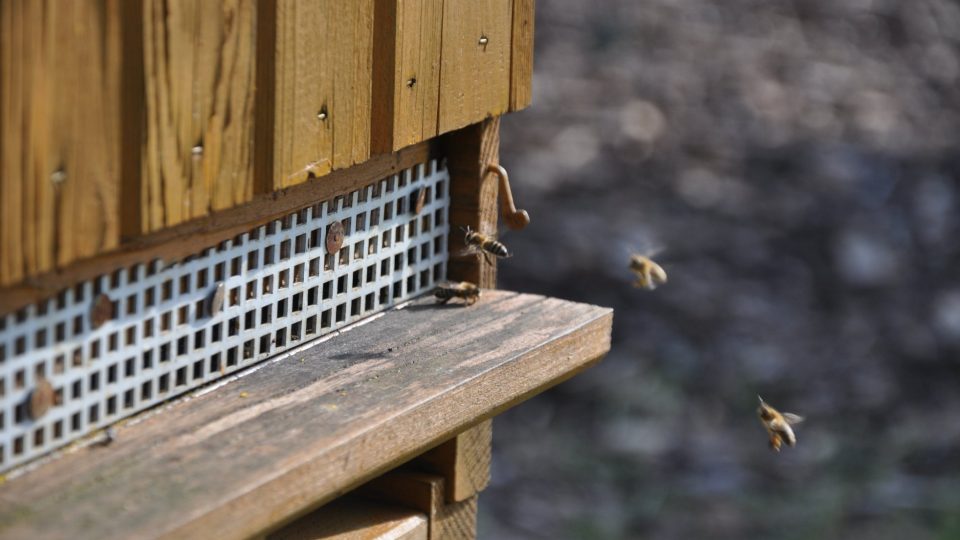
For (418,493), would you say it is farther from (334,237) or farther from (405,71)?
(405,71)

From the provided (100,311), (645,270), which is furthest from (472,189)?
(100,311)

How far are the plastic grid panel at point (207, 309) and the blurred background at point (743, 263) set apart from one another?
452cm

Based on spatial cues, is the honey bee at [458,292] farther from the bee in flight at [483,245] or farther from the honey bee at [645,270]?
the honey bee at [645,270]

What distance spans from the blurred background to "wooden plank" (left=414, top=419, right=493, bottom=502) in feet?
13.5

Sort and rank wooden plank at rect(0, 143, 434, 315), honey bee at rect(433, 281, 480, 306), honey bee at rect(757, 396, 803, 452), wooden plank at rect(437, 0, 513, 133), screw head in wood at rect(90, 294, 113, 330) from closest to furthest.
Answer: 1. wooden plank at rect(0, 143, 434, 315)
2. screw head in wood at rect(90, 294, 113, 330)
3. wooden plank at rect(437, 0, 513, 133)
4. honey bee at rect(433, 281, 480, 306)
5. honey bee at rect(757, 396, 803, 452)

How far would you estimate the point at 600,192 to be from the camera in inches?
361

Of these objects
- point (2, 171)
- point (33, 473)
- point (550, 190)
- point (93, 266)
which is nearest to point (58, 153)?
point (2, 171)

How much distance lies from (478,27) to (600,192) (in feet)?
18.3

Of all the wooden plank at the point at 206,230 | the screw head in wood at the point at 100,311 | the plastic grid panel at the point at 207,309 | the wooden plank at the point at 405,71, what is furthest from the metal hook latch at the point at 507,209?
the screw head in wood at the point at 100,311

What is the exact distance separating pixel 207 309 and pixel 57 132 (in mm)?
732

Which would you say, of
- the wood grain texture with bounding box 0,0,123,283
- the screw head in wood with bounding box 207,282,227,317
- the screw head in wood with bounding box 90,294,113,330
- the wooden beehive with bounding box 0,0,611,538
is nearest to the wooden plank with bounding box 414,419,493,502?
the wooden beehive with bounding box 0,0,611,538

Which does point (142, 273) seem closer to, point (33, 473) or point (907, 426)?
point (33, 473)

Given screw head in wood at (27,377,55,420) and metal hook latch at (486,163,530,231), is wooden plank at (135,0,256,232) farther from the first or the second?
metal hook latch at (486,163,530,231)

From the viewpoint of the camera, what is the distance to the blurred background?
8344 mm
